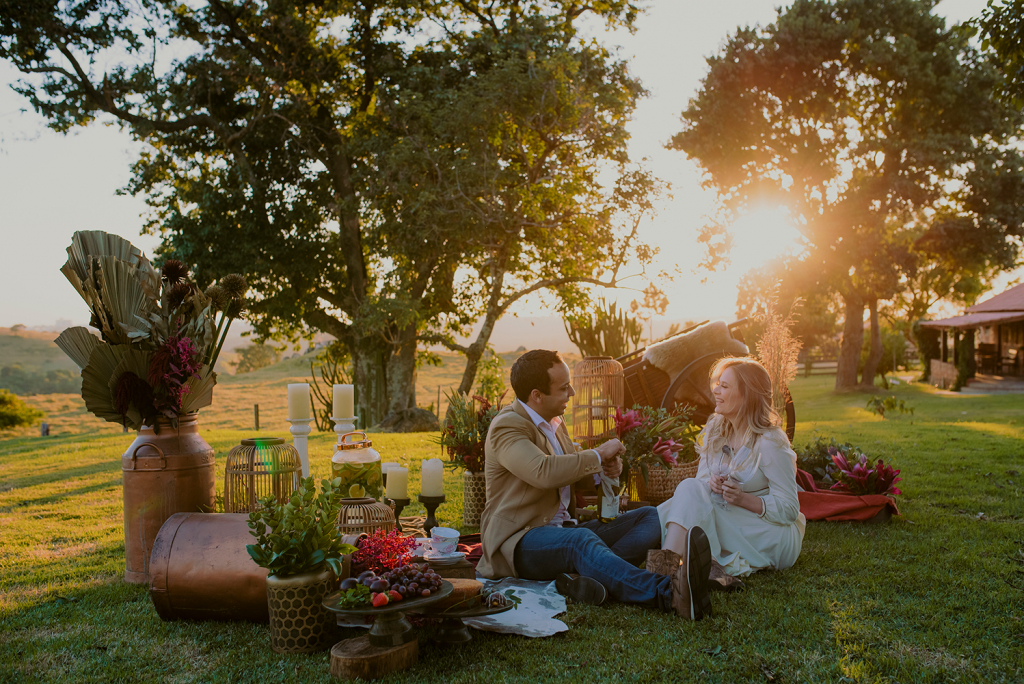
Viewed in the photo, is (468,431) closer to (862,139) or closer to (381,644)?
(381,644)

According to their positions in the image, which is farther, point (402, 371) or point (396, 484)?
point (402, 371)

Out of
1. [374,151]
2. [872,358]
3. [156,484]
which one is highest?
[374,151]

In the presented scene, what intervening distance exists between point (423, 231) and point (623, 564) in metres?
10.8

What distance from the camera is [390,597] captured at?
2.82 metres

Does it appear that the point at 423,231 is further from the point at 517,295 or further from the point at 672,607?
the point at 672,607

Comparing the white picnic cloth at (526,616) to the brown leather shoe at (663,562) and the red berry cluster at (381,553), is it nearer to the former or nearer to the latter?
the red berry cluster at (381,553)

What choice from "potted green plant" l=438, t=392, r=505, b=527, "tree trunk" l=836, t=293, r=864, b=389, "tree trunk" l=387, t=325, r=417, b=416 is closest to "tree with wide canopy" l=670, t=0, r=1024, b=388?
"tree trunk" l=836, t=293, r=864, b=389

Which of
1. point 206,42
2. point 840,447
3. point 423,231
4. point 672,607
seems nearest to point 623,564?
point 672,607

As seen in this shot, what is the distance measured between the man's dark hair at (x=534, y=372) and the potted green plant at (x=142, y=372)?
1934mm

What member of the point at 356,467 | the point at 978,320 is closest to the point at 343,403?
the point at 356,467

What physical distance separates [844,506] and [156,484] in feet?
15.7

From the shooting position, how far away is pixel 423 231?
13.7 metres

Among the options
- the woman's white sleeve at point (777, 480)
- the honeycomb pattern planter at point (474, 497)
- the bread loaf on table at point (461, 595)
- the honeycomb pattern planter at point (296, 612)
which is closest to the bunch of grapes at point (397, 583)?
the bread loaf on table at point (461, 595)

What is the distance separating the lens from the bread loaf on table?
10.1 ft
